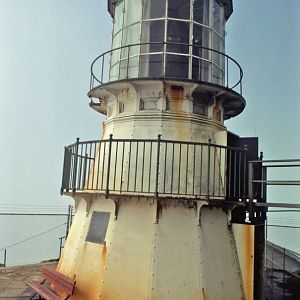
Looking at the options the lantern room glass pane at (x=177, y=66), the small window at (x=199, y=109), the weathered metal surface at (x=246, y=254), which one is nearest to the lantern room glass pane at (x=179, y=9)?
the lantern room glass pane at (x=177, y=66)

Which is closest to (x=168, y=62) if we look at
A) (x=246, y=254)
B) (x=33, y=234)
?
(x=246, y=254)

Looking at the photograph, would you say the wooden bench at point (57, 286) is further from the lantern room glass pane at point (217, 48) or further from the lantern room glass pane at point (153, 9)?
the lantern room glass pane at point (153, 9)

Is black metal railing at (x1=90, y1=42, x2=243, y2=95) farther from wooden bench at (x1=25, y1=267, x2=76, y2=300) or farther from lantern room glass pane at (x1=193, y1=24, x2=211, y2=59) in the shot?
wooden bench at (x1=25, y1=267, x2=76, y2=300)

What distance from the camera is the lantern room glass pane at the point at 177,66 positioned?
8.70 metres

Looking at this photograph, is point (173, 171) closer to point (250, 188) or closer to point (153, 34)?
point (250, 188)

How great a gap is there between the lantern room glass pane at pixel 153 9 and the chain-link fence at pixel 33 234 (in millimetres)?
10329

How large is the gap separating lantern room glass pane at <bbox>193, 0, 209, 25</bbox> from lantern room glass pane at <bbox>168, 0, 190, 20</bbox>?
217mm

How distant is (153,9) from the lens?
29.9ft

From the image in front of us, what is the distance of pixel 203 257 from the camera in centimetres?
755

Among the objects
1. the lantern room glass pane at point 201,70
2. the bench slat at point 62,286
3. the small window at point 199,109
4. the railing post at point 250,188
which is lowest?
the bench slat at point 62,286

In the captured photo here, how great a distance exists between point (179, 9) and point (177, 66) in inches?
62.7

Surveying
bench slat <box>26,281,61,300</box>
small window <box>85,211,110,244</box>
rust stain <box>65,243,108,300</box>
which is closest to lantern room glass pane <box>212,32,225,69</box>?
small window <box>85,211,110,244</box>

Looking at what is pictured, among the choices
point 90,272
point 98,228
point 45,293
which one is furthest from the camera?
point 98,228

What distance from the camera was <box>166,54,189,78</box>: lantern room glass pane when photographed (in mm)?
8703
